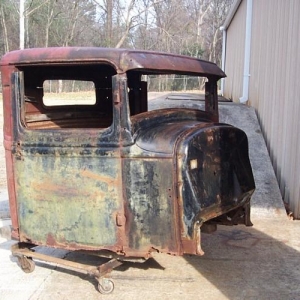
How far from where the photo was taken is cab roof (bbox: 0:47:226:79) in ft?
11.3

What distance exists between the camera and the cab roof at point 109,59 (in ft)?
11.3

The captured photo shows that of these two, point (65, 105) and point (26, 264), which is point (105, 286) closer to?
point (26, 264)

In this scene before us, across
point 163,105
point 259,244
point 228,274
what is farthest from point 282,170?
point 163,105

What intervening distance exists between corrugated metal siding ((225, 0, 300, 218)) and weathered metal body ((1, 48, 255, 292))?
2044mm

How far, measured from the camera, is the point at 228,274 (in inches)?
159

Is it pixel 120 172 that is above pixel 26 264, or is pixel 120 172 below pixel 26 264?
above

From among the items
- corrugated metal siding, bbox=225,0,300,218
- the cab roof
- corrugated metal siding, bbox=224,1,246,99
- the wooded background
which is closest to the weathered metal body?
the cab roof

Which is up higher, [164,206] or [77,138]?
[77,138]

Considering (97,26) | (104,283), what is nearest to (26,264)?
(104,283)

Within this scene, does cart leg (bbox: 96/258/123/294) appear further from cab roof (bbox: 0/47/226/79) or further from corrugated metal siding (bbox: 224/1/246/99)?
corrugated metal siding (bbox: 224/1/246/99)

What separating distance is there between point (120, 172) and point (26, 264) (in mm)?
1420

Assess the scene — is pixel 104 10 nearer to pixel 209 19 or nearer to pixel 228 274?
pixel 209 19

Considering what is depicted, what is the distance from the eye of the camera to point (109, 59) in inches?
136

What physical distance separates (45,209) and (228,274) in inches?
64.9
